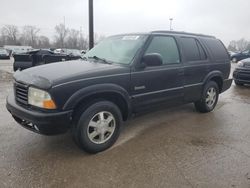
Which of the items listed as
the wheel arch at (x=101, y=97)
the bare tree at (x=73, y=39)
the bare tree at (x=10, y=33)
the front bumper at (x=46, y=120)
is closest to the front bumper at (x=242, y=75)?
the wheel arch at (x=101, y=97)

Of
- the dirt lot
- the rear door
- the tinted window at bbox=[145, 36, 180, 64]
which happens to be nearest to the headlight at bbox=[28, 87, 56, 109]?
the dirt lot

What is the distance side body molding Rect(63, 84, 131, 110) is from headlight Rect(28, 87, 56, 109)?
0.64 ft

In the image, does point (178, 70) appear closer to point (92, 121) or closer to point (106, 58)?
point (106, 58)

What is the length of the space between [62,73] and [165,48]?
2054 millimetres

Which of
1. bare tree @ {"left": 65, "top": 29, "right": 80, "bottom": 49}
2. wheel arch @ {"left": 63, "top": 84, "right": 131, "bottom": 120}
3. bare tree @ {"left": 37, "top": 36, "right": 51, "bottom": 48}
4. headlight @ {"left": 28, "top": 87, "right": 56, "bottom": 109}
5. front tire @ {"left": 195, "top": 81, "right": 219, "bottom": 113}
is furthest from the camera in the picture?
bare tree @ {"left": 37, "top": 36, "right": 51, "bottom": 48}

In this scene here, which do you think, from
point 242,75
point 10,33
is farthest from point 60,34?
point 242,75

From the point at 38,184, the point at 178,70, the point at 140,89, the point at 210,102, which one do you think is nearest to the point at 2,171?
the point at 38,184

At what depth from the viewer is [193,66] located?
15.9 ft

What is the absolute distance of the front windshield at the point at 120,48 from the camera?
3938mm

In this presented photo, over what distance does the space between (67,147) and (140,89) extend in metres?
1.48

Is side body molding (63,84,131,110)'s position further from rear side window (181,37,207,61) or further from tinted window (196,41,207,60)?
tinted window (196,41,207,60)

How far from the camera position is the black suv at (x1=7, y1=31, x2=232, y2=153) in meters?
3.10

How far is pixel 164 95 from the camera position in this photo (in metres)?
4.32

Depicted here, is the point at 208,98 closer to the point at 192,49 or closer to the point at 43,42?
the point at 192,49
